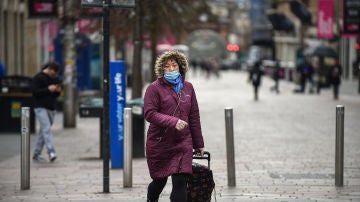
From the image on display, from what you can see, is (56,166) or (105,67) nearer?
(105,67)

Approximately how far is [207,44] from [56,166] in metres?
123

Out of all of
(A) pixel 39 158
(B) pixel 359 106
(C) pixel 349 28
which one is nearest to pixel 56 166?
(A) pixel 39 158

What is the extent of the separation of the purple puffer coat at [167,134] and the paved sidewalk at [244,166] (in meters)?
2.38

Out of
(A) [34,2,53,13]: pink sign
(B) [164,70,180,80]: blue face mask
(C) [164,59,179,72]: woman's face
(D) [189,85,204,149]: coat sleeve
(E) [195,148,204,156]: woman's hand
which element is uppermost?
(A) [34,2,53,13]: pink sign

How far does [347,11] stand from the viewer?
35.9 metres

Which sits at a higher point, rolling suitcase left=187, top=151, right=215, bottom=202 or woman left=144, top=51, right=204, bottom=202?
woman left=144, top=51, right=204, bottom=202

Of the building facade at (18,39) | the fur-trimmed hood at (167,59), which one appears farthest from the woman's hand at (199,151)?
the building facade at (18,39)

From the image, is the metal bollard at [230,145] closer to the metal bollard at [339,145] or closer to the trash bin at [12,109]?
the metal bollard at [339,145]

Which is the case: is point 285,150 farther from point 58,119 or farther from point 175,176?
point 58,119

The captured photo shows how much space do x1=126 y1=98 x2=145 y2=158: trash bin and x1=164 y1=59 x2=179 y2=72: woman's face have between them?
659cm

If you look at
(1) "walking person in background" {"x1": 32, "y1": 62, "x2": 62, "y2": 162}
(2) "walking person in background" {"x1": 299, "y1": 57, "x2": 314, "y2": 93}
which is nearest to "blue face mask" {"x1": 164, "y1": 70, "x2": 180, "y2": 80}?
(1) "walking person in background" {"x1": 32, "y1": 62, "x2": 62, "y2": 162}

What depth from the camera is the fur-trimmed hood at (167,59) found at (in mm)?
8344

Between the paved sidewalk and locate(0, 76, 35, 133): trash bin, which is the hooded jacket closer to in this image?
the paved sidewalk

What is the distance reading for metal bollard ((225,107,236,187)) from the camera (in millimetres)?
11391
